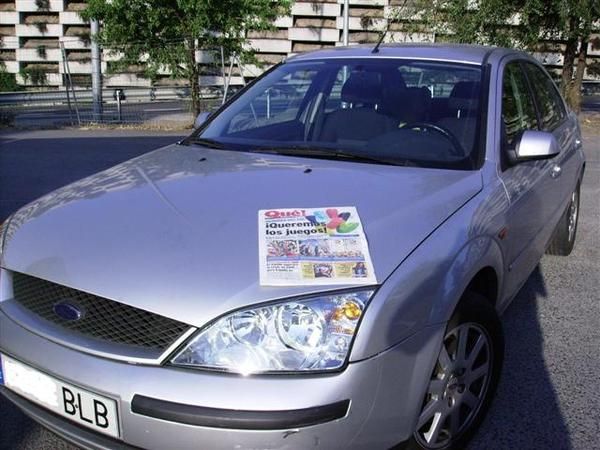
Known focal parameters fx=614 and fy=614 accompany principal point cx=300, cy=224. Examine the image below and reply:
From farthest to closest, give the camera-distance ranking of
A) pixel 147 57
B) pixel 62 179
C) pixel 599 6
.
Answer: pixel 147 57 → pixel 599 6 → pixel 62 179

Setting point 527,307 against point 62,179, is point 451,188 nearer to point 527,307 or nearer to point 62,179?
point 527,307

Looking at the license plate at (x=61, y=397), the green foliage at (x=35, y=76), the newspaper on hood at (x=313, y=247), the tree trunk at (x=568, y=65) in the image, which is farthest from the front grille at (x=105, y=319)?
the green foliage at (x=35, y=76)

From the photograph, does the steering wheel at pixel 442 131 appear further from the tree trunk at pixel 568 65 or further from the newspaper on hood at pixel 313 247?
the tree trunk at pixel 568 65

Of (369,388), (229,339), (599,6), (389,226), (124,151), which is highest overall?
(599,6)

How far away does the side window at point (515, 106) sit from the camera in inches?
126

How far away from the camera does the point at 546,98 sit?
4301 mm

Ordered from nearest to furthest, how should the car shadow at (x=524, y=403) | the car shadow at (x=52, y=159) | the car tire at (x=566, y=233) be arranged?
the car shadow at (x=524, y=403)
the car tire at (x=566, y=233)
the car shadow at (x=52, y=159)

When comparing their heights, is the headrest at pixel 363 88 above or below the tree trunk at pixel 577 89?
above

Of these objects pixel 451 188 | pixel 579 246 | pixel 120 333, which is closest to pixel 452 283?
pixel 451 188

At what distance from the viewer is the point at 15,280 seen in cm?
230

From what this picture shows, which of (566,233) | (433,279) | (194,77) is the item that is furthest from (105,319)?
(194,77)

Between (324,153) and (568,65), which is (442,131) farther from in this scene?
(568,65)

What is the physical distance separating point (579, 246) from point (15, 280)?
4770 millimetres

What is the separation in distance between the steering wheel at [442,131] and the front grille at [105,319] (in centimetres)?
166
